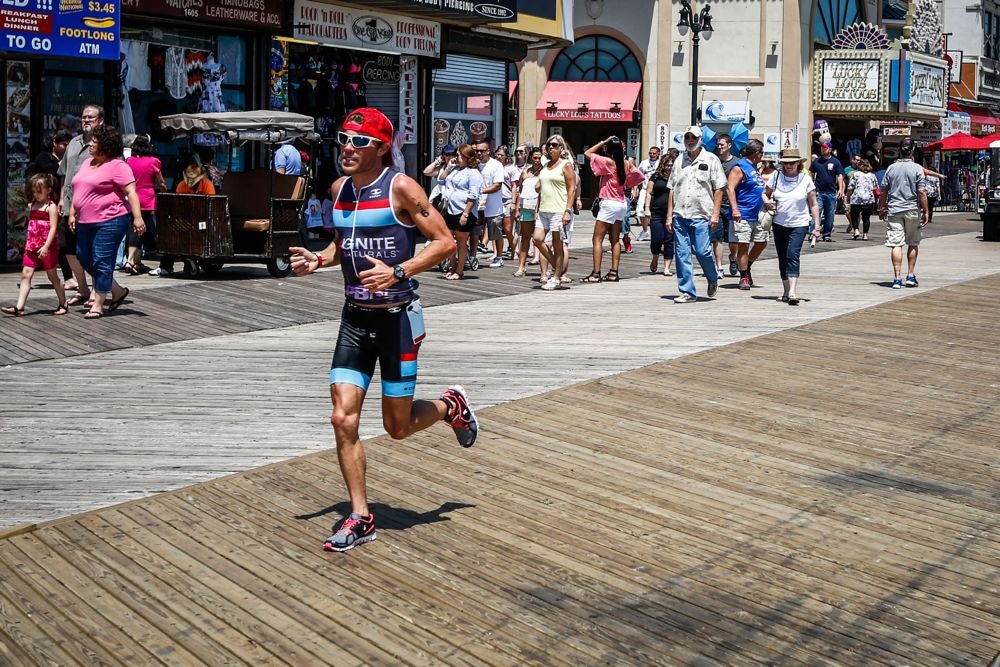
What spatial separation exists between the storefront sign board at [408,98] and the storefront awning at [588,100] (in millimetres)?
17596

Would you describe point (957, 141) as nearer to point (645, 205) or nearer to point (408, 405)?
point (645, 205)

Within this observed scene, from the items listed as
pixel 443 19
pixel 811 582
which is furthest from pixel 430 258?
pixel 443 19

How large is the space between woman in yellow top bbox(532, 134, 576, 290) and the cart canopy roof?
3.73 metres

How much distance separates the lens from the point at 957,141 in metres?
41.3

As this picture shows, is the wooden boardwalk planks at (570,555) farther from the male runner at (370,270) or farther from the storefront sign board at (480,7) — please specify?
the storefront sign board at (480,7)

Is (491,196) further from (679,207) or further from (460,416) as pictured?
(460,416)

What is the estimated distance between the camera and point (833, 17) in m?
46.4

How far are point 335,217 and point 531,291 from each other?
10.3 m

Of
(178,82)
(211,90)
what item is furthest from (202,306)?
(211,90)

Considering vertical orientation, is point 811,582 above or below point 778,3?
below

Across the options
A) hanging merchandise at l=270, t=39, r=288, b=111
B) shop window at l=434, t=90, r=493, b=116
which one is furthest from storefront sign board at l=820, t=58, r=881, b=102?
hanging merchandise at l=270, t=39, r=288, b=111

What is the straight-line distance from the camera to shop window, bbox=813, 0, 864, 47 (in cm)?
4502

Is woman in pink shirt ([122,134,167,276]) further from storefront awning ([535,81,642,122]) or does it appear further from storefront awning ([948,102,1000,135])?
storefront awning ([948,102,1000,135])

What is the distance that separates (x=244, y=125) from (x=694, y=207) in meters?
6.26
